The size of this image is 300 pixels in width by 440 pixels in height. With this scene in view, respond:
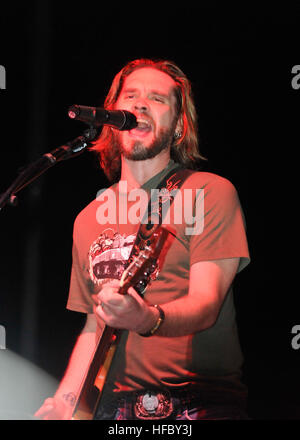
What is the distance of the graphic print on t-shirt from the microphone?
0.45 metres

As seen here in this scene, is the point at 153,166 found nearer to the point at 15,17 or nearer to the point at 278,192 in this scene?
the point at 278,192

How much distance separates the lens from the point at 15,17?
10.1 ft

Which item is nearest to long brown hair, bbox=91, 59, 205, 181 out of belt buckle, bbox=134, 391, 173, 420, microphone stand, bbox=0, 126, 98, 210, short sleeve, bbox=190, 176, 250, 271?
short sleeve, bbox=190, 176, 250, 271

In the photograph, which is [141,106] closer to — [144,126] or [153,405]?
[144,126]

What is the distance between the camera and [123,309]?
1223 mm

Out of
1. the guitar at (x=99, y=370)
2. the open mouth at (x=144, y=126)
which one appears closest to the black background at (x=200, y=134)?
the open mouth at (x=144, y=126)

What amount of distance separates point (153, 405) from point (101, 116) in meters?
0.96

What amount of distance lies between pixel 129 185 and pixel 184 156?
0.39 metres

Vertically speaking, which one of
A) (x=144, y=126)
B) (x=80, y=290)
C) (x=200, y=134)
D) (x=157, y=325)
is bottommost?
(x=80, y=290)

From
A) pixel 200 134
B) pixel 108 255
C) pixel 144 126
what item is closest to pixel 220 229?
pixel 108 255

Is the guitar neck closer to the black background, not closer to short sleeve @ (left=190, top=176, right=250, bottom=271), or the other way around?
short sleeve @ (left=190, top=176, right=250, bottom=271)

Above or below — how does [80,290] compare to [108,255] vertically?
below

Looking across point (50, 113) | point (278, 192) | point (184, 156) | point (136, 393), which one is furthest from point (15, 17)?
point (136, 393)

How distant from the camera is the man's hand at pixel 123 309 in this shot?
4.00 ft
